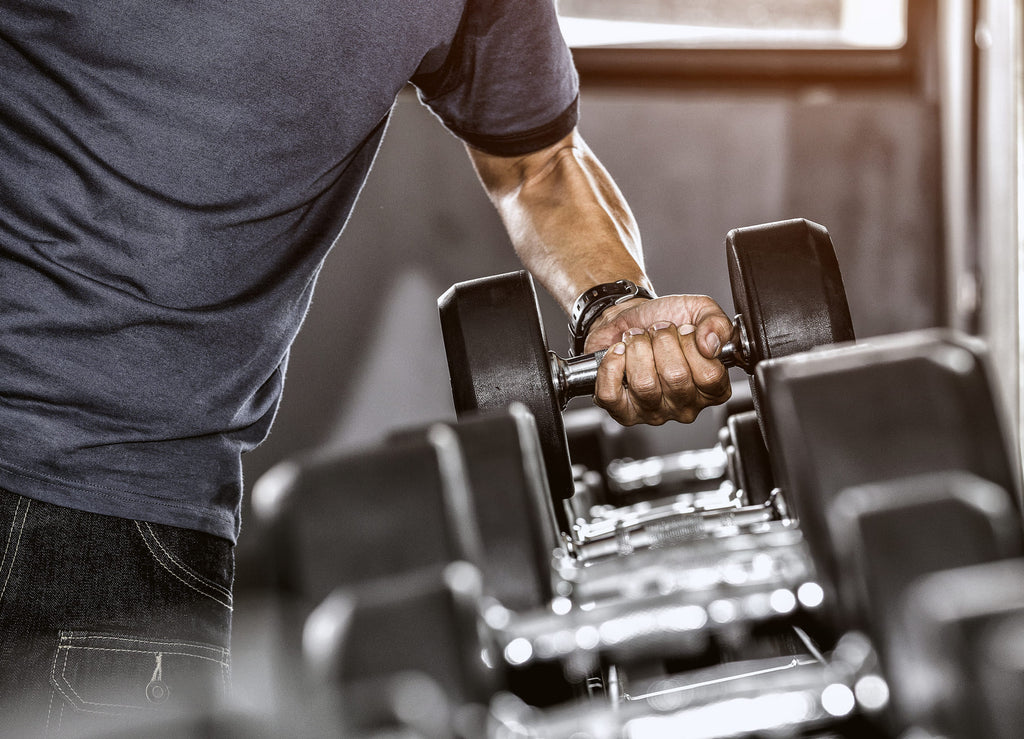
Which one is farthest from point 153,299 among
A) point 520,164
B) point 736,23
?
point 736,23

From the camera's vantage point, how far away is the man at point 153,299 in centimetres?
78

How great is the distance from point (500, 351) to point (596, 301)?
0.71 feet

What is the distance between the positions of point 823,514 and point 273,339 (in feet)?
2.22

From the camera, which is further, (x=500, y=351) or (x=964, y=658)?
(x=500, y=351)

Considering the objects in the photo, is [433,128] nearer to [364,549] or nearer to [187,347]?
[187,347]

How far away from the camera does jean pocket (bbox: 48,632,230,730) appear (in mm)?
747

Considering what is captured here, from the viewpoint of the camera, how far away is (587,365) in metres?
0.96

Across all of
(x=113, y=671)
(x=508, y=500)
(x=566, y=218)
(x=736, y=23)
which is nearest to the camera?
(x=508, y=500)

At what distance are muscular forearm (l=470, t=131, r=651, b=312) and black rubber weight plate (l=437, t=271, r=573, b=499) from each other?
0.75 ft

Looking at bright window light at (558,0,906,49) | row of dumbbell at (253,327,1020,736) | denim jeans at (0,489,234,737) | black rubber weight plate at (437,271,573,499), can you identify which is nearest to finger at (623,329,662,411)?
black rubber weight plate at (437,271,573,499)

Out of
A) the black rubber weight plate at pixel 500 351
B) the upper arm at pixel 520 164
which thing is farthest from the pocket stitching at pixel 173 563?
the upper arm at pixel 520 164

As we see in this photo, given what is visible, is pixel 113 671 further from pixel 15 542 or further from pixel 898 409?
pixel 898 409

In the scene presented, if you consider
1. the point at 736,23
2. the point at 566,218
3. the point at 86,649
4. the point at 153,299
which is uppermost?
the point at 736,23

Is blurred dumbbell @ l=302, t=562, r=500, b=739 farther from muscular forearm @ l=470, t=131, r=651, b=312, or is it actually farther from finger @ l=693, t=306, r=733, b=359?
muscular forearm @ l=470, t=131, r=651, b=312
